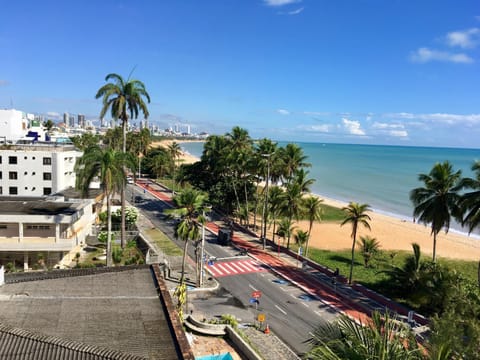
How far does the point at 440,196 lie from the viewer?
107ft

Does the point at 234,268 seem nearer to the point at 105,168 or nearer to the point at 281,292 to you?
the point at 281,292

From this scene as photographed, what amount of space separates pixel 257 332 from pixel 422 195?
746 inches

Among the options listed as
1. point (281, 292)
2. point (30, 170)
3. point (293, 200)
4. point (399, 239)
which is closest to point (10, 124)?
point (30, 170)

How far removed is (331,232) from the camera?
2376 inches

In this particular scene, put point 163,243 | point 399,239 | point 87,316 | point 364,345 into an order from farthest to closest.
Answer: point 399,239 → point 163,243 → point 87,316 → point 364,345

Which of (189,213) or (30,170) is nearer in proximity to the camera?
(189,213)

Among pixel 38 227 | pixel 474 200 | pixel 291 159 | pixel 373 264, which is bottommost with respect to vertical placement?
pixel 373 264

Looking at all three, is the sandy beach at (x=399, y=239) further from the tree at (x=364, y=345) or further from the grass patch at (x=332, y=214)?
Result: the tree at (x=364, y=345)

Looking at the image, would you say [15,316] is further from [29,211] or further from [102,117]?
[102,117]

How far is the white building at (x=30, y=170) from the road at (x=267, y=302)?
21.4 metres

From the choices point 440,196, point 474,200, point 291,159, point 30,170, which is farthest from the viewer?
point 291,159

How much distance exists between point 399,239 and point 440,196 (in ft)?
94.4

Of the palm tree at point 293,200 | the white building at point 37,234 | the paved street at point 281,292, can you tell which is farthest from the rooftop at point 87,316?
the palm tree at point 293,200

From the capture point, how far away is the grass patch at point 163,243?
41441 millimetres
